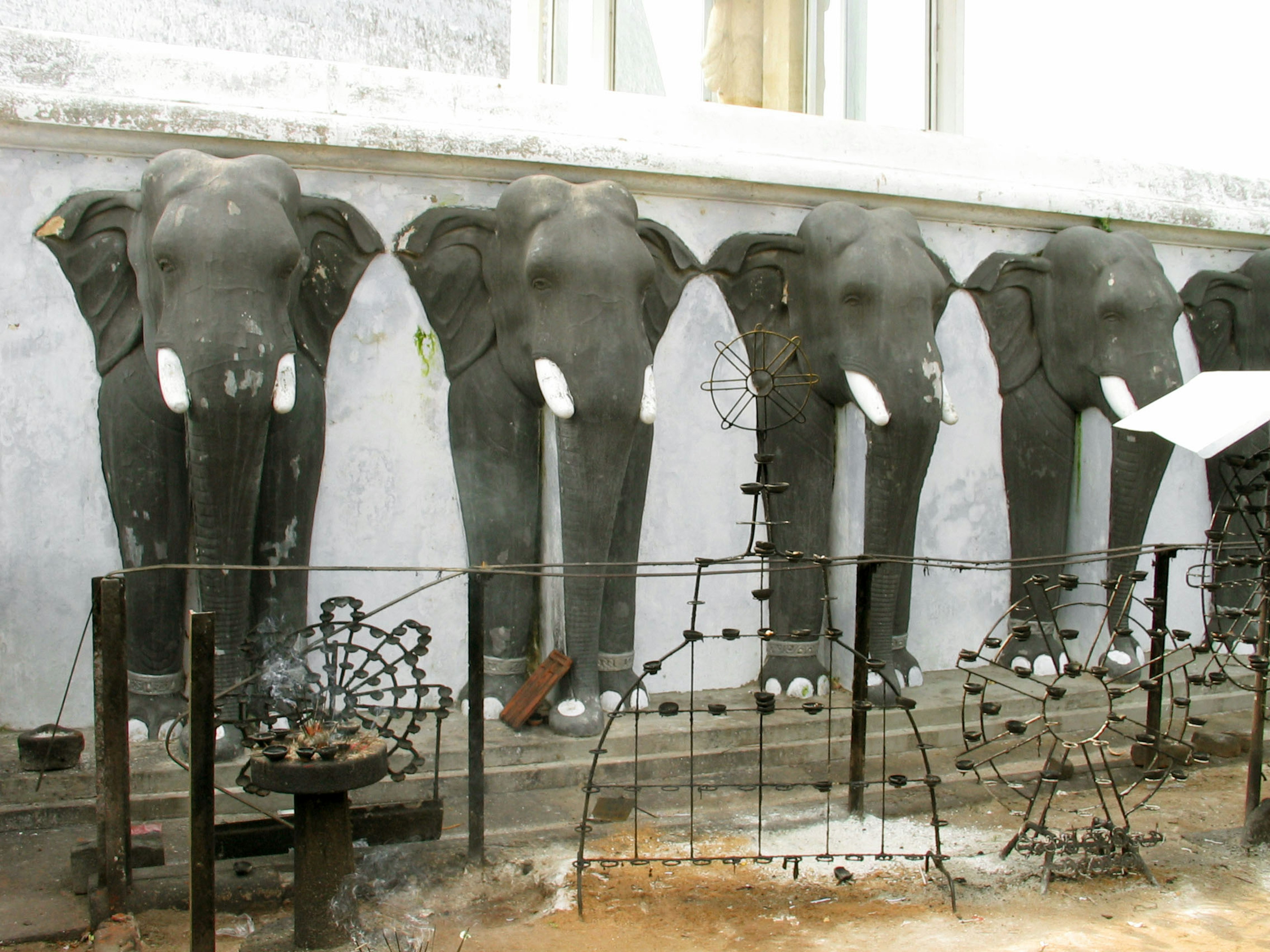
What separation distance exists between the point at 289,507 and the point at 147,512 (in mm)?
521

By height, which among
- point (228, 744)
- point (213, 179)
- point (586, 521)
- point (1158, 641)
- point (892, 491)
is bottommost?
point (228, 744)

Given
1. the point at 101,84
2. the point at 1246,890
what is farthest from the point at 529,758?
the point at 101,84

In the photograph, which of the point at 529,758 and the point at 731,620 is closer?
the point at 529,758

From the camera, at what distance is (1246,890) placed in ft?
12.8

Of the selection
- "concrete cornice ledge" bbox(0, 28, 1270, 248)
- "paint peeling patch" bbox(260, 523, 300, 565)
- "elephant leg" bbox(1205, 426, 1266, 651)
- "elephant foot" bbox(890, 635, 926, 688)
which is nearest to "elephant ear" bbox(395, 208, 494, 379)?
"concrete cornice ledge" bbox(0, 28, 1270, 248)

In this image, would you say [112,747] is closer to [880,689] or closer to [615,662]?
[615,662]

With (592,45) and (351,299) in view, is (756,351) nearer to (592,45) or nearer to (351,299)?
(351,299)

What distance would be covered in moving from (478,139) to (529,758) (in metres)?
2.55

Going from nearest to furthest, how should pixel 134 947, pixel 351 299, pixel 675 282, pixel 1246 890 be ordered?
1. pixel 134 947
2. pixel 1246 890
3. pixel 351 299
4. pixel 675 282

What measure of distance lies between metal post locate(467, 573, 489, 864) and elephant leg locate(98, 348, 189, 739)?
1447mm

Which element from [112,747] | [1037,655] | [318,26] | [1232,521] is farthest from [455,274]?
[318,26]

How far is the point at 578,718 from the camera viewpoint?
4871 millimetres

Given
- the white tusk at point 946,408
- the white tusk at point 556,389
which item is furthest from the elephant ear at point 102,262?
the white tusk at point 946,408

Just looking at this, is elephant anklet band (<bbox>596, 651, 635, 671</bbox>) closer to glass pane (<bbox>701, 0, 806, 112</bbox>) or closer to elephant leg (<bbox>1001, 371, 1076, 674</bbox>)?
elephant leg (<bbox>1001, 371, 1076, 674</bbox>)
